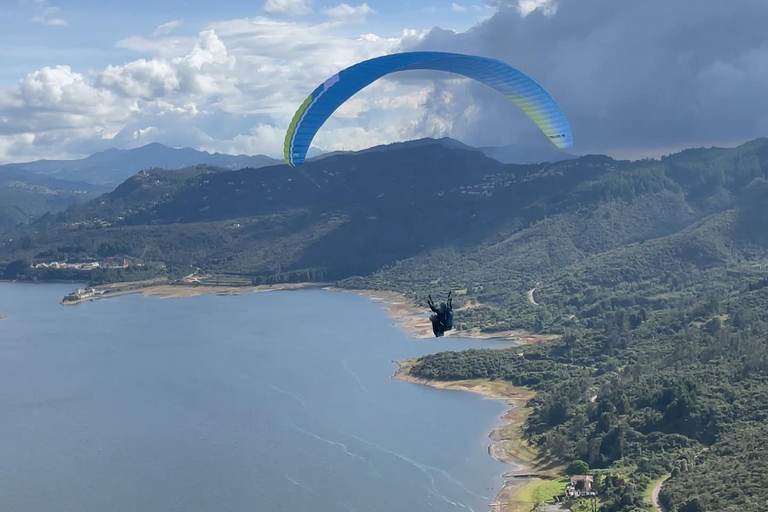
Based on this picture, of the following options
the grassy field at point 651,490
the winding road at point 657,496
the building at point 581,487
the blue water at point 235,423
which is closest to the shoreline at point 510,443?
the blue water at point 235,423

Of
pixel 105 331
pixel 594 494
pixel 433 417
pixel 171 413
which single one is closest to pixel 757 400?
pixel 594 494

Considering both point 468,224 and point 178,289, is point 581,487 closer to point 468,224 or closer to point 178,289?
point 178,289

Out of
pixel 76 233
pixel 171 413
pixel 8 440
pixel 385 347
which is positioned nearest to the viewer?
pixel 8 440

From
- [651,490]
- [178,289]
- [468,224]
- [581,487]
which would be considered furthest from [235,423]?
[468,224]

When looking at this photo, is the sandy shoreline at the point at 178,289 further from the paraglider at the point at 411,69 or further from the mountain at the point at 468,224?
the paraglider at the point at 411,69

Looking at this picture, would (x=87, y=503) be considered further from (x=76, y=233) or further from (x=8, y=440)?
(x=76, y=233)

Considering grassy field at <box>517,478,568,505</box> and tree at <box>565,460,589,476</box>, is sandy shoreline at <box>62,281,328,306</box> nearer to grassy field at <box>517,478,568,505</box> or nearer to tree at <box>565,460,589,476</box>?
tree at <box>565,460,589,476</box>
